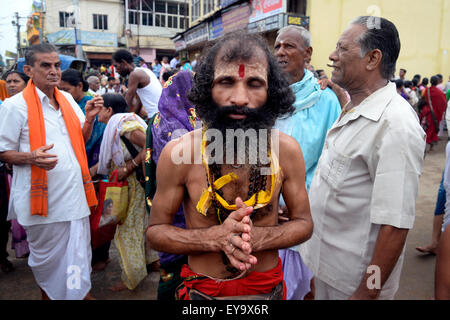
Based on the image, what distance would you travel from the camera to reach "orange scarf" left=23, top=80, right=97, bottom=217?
2.65m

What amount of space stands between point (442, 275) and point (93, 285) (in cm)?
347

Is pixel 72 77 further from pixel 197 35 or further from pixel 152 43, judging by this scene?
pixel 152 43

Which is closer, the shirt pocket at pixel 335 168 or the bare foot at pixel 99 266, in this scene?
the shirt pocket at pixel 335 168

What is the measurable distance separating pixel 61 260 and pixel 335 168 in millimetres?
2556

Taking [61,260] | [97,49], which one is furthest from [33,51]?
[97,49]

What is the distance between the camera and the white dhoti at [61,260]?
2.81m

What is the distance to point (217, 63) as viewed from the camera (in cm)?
155

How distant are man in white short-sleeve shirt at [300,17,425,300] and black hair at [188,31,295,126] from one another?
44 centimetres

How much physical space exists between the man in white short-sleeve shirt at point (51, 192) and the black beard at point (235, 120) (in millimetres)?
1717

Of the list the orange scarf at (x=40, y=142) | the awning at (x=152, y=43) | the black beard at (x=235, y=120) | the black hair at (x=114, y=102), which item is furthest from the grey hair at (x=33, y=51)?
the awning at (x=152, y=43)

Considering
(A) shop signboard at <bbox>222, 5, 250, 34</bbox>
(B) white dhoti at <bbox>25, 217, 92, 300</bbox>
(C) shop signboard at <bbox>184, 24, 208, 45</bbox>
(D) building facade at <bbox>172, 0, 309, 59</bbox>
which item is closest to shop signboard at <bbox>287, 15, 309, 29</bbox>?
(D) building facade at <bbox>172, 0, 309, 59</bbox>

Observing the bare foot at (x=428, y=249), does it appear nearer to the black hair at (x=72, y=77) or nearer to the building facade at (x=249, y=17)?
the black hair at (x=72, y=77)
